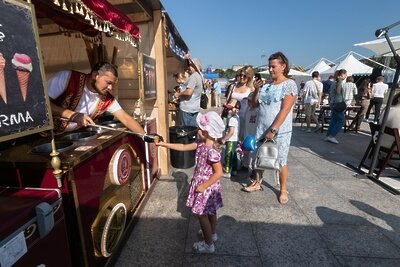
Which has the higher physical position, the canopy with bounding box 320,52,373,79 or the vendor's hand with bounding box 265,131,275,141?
the canopy with bounding box 320,52,373,79

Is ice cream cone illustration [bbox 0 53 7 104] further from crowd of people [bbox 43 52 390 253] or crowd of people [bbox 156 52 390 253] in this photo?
crowd of people [bbox 156 52 390 253]

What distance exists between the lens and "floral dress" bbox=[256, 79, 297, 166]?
2762 millimetres

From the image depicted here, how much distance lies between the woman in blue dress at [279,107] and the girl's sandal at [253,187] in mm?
372

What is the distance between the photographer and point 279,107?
2.81m

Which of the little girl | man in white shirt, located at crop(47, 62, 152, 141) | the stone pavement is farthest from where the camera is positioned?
man in white shirt, located at crop(47, 62, 152, 141)

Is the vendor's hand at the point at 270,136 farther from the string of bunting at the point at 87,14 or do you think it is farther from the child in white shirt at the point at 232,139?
the string of bunting at the point at 87,14

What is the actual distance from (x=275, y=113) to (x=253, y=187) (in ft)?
3.87

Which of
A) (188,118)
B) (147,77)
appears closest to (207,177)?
(147,77)

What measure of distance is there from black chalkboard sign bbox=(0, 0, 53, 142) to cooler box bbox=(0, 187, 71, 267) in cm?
35

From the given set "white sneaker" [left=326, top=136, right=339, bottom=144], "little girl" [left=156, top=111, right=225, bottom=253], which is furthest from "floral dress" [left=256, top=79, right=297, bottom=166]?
"white sneaker" [left=326, top=136, right=339, bottom=144]

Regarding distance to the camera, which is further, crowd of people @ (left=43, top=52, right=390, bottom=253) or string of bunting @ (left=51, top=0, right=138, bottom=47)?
crowd of people @ (left=43, top=52, right=390, bottom=253)

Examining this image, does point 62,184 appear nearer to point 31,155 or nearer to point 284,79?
point 31,155

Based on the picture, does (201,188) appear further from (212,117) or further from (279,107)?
(279,107)

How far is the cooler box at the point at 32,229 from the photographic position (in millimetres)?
949
